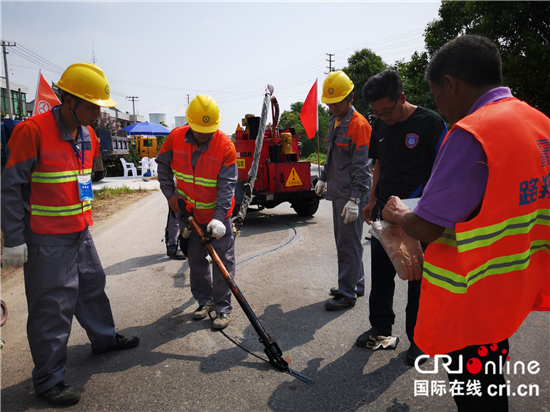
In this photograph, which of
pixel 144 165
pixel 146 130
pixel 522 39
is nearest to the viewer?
pixel 522 39

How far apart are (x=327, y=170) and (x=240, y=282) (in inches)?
65.3

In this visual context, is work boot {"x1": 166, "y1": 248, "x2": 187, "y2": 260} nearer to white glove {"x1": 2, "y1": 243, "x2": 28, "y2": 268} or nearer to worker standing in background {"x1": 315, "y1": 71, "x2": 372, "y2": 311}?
worker standing in background {"x1": 315, "y1": 71, "x2": 372, "y2": 311}

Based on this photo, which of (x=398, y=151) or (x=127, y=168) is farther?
(x=127, y=168)

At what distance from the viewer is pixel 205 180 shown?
3.53 meters

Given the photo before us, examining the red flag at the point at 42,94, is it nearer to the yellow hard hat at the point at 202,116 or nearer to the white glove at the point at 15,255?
the yellow hard hat at the point at 202,116

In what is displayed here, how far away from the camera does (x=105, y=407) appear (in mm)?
2521

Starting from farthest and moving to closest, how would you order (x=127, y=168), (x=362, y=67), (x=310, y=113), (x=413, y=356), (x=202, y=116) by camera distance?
(x=362, y=67), (x=127, y=168), (x=310, y=113), (x=202, y=116), (x=413, y=356)

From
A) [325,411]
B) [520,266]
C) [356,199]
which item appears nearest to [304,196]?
[356,199]

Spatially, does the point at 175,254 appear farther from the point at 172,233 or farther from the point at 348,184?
the point at 348,184

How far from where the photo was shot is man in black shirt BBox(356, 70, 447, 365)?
2791 mm

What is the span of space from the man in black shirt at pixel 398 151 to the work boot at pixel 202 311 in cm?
157

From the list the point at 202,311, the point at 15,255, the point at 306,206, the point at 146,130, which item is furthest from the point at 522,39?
the point at 146,130

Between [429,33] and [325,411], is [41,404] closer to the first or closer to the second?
[325,411]

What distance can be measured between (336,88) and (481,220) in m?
2.64
